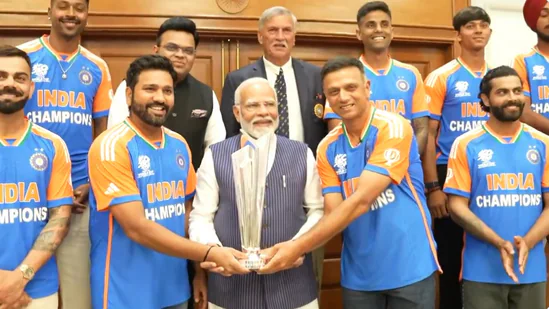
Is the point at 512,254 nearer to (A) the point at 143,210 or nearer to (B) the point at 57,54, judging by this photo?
(A) the point at 143,210

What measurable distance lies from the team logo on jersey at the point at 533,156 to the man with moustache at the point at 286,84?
111 centimetres

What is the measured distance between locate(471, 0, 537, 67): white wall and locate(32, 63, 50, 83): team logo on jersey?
404cm

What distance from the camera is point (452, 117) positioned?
351 cm

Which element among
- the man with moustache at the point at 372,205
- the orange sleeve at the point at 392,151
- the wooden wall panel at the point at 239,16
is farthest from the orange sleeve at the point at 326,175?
the wooden wall panel at the point at 239,16

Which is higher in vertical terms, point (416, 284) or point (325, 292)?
point (416, 284)

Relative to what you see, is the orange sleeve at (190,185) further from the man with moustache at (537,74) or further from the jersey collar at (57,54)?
the man with moustache at (537,74)

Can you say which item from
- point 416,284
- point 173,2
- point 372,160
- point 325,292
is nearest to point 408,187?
point 372,160

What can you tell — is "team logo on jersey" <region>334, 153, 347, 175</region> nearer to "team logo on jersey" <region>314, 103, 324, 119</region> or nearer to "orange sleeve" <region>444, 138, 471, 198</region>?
"orange sleeve" <region>444, 138, 471, 198</region>

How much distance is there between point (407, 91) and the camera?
3311 millimetres

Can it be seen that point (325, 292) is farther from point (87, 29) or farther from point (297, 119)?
point (87, 29)

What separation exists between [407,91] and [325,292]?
1988mm

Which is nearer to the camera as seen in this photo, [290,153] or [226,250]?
[226,250]

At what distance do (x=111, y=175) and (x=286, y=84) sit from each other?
139 cm

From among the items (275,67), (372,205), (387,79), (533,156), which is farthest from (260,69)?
(533,156)
